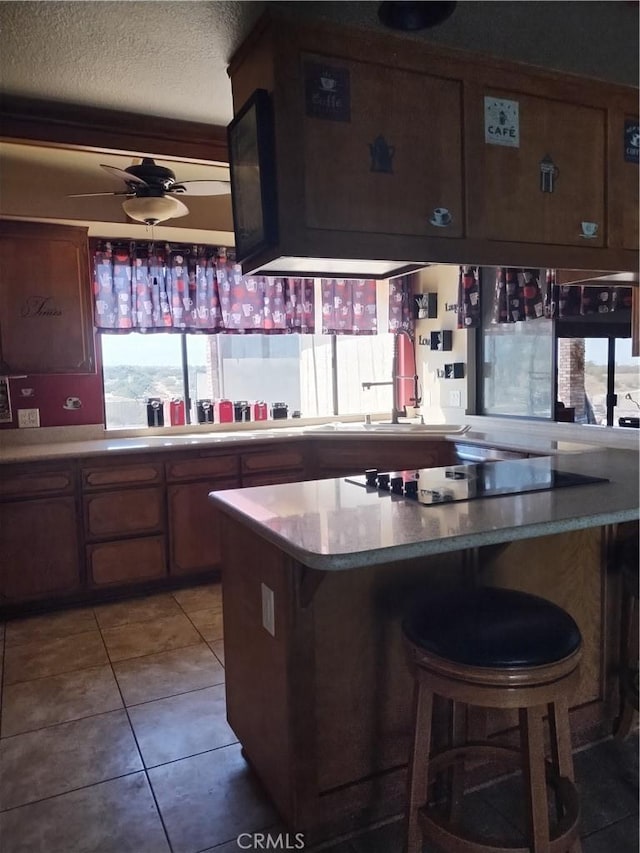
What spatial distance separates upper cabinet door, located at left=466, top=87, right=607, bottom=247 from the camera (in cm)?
209

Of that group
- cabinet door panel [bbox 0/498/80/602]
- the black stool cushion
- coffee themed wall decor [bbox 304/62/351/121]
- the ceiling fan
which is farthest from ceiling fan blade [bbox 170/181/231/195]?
the black stool cushion

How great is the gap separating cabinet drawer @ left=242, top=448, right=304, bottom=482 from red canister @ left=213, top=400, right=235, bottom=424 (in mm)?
671

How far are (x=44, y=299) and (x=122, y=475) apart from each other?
119cm

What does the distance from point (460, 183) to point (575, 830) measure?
191cm

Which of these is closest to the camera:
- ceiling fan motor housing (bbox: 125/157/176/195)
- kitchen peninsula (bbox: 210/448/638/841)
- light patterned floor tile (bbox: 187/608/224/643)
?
kitchen peninsula (bbox: 210/448/638/841)

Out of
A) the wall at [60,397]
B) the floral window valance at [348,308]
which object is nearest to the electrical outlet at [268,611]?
the wall at [60,397]

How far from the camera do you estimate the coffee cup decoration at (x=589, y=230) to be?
7.42ft

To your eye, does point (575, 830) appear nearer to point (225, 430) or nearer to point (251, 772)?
point (251, 772)

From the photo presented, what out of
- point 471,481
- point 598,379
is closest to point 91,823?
point 471,481

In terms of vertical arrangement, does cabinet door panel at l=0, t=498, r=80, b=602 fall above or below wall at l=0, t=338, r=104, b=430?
below

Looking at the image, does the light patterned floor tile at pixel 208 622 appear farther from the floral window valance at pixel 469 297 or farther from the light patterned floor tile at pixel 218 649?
the floral window valance at pixel 469 297

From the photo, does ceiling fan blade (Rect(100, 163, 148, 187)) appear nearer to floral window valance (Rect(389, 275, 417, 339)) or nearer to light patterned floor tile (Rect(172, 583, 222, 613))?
light patterned floor tile (Rect(172, 583, 222, 613))

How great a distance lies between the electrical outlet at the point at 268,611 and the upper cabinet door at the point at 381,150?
3.69 feet

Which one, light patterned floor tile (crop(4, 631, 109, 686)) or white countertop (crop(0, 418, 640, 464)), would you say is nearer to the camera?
light patterned floor tile (crop(4, 631, 109, 686))
